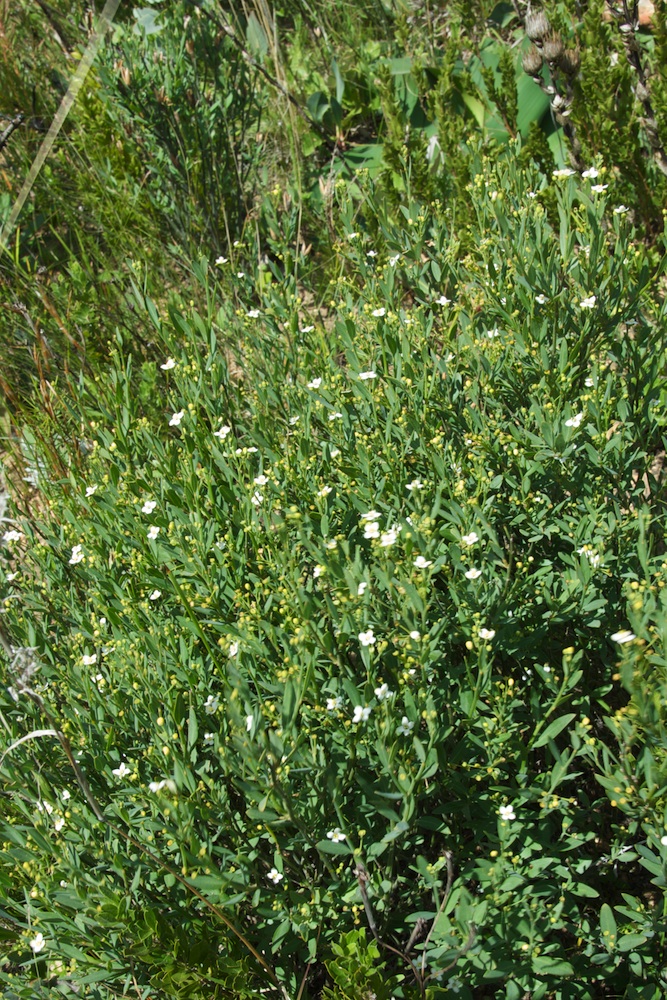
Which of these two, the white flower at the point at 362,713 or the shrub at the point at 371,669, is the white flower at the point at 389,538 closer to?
the shrub at the point at 371,669

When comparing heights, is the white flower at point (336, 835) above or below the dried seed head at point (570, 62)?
below

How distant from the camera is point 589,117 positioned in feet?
10.9

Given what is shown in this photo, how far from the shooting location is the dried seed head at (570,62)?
3121mm

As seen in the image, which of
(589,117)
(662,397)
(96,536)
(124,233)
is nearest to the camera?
(662,397)

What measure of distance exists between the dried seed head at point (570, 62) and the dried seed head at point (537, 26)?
108 mm

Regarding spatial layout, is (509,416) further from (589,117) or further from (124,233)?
(124,233)

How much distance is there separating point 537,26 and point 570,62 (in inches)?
8.8

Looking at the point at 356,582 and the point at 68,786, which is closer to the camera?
the point at 356,582

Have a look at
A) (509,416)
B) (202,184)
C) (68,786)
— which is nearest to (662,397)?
(509,416)

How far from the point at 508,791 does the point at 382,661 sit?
0.40m

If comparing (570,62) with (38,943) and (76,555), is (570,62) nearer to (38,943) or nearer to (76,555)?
(76,555)

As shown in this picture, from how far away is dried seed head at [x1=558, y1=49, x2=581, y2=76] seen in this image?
312 cm

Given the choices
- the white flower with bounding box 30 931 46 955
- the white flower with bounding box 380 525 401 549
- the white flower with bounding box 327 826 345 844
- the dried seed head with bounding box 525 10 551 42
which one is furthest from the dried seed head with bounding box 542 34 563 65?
the white flower with bounding box 30 931 46 955

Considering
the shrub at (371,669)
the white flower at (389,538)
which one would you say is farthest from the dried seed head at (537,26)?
the white flower at (389,538)
